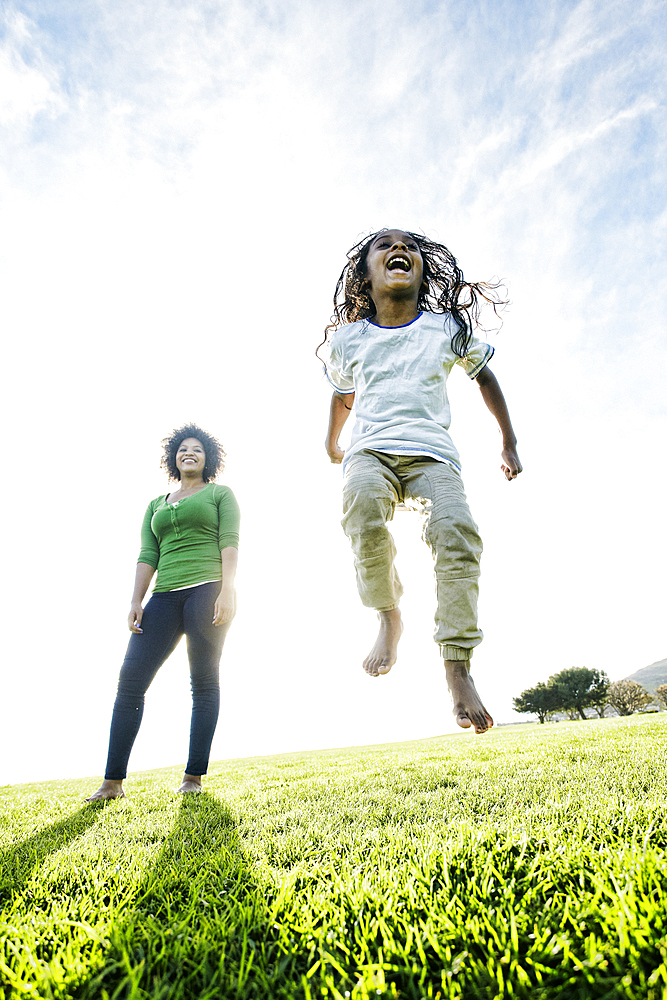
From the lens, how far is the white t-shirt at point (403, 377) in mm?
3244

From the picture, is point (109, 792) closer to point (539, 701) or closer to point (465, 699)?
point (465, 699)

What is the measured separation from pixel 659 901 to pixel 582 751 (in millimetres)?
3486

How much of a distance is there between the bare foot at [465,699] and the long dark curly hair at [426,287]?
8.10 ft

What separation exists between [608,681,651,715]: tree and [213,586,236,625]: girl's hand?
61575 millimetres

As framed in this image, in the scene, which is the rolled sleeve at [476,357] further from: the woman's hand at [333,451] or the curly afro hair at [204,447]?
the curly afro hair at [204,447]

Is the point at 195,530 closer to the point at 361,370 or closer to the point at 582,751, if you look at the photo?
the point at 361,370

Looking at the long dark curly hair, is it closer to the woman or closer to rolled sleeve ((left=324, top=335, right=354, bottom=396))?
rolled sleeve ((left=324, top=335, right=354, bottom=396))

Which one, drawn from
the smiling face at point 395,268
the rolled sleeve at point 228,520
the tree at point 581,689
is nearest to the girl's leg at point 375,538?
the smiling face at point 395,268

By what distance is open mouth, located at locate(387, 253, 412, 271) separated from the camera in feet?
12.3

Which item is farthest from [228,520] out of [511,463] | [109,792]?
[511,463]

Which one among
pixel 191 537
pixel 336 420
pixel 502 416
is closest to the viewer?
pixel 502 416

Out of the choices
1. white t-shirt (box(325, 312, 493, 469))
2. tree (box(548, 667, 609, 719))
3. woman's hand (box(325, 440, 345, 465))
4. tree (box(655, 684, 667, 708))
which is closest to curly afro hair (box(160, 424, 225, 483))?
woman's hand (box(325, 440, 345, 465))

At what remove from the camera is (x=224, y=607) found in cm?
427

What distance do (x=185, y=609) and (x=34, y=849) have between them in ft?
6.41
